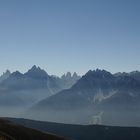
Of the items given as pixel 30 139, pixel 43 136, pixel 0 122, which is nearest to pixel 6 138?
pixel 30 139

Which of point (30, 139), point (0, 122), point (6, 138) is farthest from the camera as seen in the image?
point (0, 122)

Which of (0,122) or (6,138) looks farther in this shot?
(0,122)

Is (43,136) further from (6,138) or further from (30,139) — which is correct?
(6,138)

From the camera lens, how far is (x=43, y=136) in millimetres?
160125

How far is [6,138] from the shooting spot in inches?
4668

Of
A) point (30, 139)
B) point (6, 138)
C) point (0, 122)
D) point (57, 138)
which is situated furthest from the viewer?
point (0, 122)

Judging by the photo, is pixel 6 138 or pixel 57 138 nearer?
pixel 6 138

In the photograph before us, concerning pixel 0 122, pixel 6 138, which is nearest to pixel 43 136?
pixel 0 122

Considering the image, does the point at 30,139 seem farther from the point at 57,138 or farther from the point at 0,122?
the point at 0,122

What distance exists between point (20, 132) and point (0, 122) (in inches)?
929

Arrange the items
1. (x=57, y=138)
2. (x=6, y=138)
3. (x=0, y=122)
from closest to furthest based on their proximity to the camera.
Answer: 1. (x=6, y=138)
2. (x=57, y=138)
3. (x=0, y=122)

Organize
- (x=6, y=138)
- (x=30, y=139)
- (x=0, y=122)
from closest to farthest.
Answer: (x=6, y=138)
(x=30, y=139)
(x=0, y=122)

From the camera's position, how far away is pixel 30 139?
14925cm

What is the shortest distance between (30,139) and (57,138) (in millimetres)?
13767
